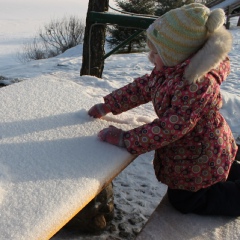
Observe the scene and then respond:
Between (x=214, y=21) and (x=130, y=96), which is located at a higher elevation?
(x=214, y=21)

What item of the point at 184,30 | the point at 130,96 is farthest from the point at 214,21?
the point at 130,96

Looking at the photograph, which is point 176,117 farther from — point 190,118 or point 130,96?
point 130,96

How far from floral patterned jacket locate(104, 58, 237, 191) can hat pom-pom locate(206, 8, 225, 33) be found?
0.58 ft

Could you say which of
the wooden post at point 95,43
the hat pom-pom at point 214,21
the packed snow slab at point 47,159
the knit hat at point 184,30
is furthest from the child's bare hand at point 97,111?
the wooden post at point 95,43

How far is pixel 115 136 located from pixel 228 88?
15.4 ft

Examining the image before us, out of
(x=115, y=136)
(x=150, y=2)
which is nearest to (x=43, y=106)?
(x=115, y=136)

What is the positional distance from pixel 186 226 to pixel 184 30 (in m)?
0.85

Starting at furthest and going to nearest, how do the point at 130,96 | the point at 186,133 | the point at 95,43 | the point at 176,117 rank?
1. the point at 95,43
2. the point at 130,96
3. the point at 186,133
4. the point at 176,117

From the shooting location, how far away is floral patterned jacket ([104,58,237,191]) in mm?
1583

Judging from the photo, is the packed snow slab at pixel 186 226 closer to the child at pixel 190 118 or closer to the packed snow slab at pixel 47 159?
the child at pixel 190 118

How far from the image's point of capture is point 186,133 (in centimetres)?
168

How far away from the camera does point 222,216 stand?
Result: 5.70 ft

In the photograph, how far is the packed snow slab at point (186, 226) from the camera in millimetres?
1528

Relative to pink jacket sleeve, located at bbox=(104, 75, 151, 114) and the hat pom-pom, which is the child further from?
pink jacket sleeve, located at bbox=(104, 75, 151, 114)
